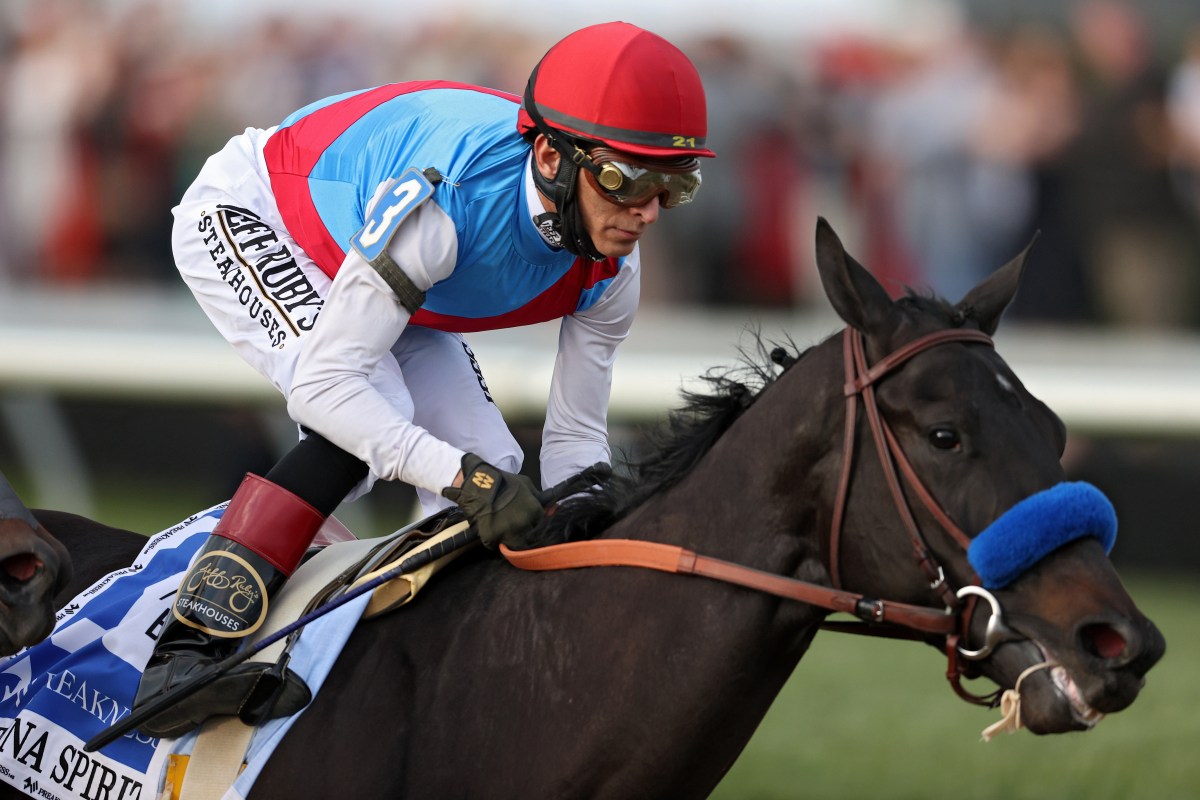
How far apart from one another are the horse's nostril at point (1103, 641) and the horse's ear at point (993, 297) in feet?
2.02

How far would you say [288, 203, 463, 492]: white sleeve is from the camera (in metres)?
3.33

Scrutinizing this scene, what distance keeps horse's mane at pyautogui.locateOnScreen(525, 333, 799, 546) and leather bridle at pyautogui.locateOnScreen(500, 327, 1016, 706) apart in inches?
7.9

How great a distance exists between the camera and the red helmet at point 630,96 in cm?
326

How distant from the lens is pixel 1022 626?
2.76 m

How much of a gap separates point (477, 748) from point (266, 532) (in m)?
0.63

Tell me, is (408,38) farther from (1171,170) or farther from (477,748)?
(477,748)

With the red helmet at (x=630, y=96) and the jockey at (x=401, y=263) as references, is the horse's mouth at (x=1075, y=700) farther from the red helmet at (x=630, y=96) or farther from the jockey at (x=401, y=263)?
the red helmet at (x=630, y=96)

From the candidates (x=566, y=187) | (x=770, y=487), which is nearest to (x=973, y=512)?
(x=770, y=487)

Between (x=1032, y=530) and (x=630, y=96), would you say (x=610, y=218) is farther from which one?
(x=1032, y=530)

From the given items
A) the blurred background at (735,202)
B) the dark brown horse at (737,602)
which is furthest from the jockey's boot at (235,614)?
the blurred background at (735,202)

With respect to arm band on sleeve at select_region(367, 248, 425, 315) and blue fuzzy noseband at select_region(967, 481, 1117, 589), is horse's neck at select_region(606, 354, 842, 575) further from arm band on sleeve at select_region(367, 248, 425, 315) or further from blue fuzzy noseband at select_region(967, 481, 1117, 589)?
arm band on sleeve at select_region(367, 248, 425, 315)

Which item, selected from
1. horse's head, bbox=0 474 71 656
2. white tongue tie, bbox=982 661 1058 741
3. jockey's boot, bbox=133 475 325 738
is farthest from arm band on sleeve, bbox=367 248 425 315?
white tongue tie, bbox=982 661 1058 741

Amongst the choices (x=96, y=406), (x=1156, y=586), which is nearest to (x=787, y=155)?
(x=1156, y=586)

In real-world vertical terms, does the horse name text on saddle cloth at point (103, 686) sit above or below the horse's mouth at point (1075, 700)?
below
